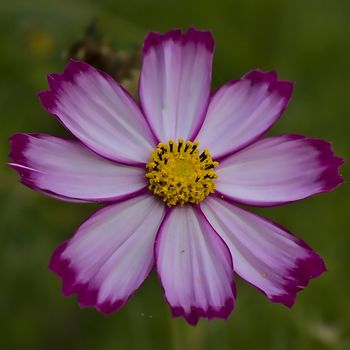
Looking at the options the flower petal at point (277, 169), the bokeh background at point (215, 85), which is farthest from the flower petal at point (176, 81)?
the bokeh background at point (215, 85)

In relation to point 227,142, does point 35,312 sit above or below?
below

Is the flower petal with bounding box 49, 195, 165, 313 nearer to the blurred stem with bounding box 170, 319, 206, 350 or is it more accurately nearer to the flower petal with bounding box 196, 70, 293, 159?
the flower petal with bounding box 196, 70, 293, 159

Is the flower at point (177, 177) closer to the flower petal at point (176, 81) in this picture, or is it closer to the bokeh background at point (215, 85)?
the flower petal at point (176, 81)

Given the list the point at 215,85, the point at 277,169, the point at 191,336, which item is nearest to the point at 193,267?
the point at 277,169

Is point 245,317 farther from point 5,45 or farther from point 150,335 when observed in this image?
point 5,45

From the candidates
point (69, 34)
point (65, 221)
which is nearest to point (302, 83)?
point (69, 34)

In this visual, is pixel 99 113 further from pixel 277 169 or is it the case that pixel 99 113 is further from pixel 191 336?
pixel 191 336

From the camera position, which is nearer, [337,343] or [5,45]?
[337,343]
